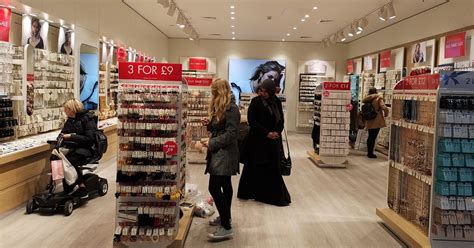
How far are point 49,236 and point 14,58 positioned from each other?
104 inches

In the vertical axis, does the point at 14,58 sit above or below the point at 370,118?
above

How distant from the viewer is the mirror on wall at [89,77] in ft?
26.7

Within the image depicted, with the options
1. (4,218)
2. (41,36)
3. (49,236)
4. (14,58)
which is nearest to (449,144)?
(49,236)

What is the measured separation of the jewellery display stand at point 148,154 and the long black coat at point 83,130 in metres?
1.95

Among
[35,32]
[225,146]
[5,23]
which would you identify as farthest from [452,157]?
[35,32]

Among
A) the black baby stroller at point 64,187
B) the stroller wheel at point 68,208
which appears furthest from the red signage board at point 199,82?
the stroller wheel at point 68,208

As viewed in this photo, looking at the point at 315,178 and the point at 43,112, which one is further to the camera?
the point at 315,178

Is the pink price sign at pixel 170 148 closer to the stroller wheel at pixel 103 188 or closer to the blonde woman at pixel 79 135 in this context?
the blonde woman at pixel 79 135

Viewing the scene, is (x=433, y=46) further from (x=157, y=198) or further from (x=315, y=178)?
(x=157, y=198)

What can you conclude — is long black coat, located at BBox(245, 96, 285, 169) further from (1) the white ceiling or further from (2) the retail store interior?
(1) the white ceiling

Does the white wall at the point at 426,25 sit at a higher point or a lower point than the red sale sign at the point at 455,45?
higher

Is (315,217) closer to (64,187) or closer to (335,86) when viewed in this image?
(64,187)

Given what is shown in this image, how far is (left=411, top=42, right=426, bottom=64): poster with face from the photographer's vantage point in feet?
32.8

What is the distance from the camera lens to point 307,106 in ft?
56.4
